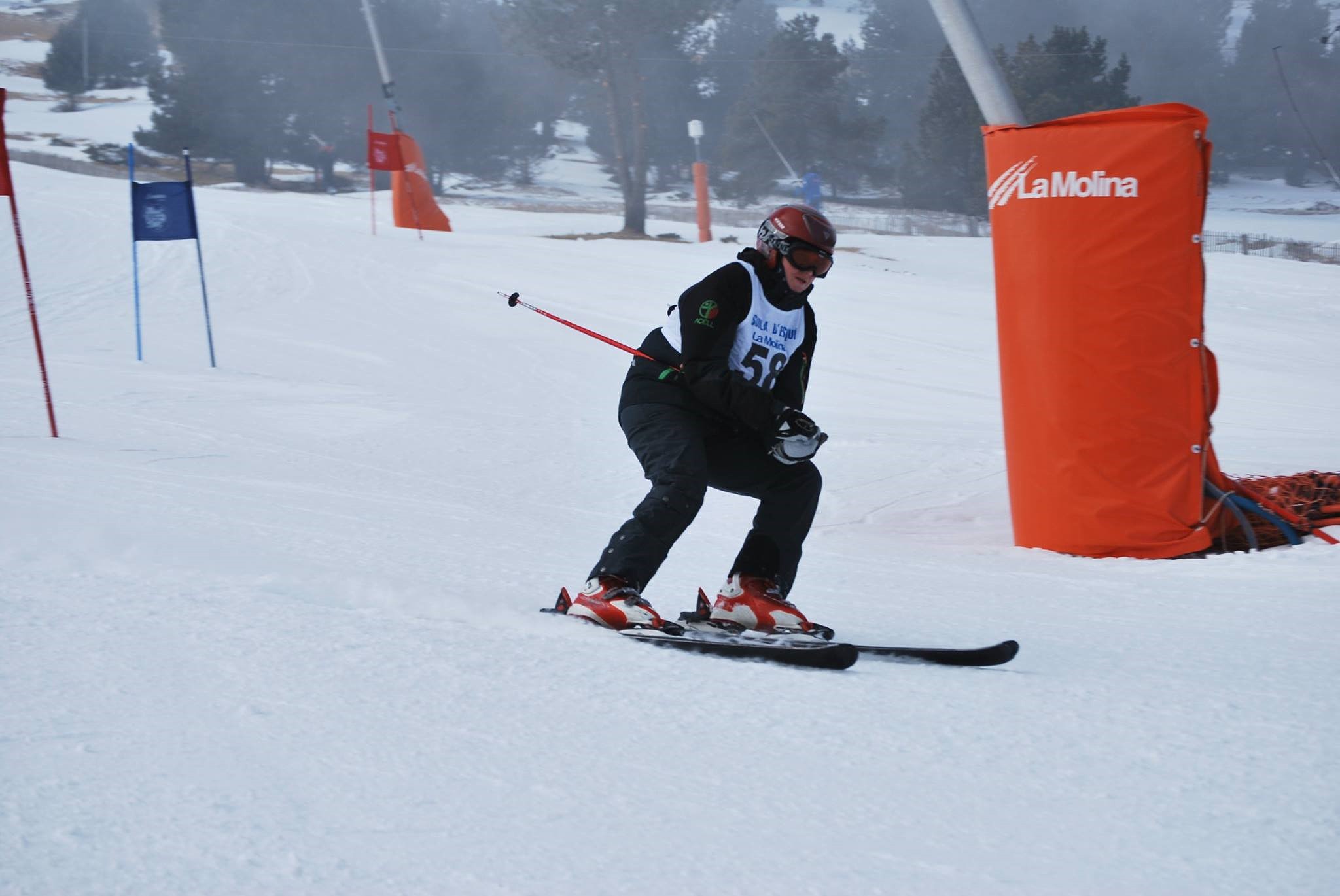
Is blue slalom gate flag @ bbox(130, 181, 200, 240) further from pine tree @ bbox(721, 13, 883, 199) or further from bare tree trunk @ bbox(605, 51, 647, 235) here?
pine tree @ bbox(721, 13, 883, 199)

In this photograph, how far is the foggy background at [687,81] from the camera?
123ft

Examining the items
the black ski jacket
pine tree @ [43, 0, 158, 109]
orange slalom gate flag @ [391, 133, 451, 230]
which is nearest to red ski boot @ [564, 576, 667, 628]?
the black ski jacket

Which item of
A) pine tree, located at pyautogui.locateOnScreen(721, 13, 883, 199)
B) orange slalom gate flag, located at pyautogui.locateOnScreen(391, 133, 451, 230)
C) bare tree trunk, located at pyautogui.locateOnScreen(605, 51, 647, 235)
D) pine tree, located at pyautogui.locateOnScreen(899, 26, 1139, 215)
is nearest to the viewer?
orange slalom gate flag, located at pyautogui.locateOnScreen(391, 133, 451, 230)

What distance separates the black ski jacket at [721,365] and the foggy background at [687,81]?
105 ft

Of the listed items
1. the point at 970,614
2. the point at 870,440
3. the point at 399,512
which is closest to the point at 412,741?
the point at 970,614

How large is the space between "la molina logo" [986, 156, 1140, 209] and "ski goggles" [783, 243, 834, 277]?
1929 mm

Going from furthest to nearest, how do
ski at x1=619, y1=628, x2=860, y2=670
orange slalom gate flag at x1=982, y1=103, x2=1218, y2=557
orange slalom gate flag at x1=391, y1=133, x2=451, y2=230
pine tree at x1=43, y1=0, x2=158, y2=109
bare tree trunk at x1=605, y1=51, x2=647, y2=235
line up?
pine tree at x1=43, y1=0, x2=158, y2=109
bare tree trunk at x1=605, y1=51, x2=647, y2=235
orange slalom gate flag at x1=391, y1=133, x2=451, y2=230
orange slalom gate flag at x1=982, y1=103, x2=1218, y2=557
ski at x1=619, y1=628, x2=860, y2=670

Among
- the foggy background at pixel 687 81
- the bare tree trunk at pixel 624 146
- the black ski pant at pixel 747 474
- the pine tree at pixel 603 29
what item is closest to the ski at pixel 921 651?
the black ski pant at pixel 747 474

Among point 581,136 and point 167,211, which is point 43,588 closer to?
point 167,211

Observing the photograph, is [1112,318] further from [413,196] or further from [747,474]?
[413,196]

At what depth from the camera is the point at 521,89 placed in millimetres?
54125

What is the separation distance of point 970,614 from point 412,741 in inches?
95.2

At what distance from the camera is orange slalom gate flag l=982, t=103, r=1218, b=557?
520 cm

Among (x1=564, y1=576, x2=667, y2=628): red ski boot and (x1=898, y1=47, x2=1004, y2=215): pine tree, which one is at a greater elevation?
(x1=898, y1=47, x2=1004, y2=215): pine tree
